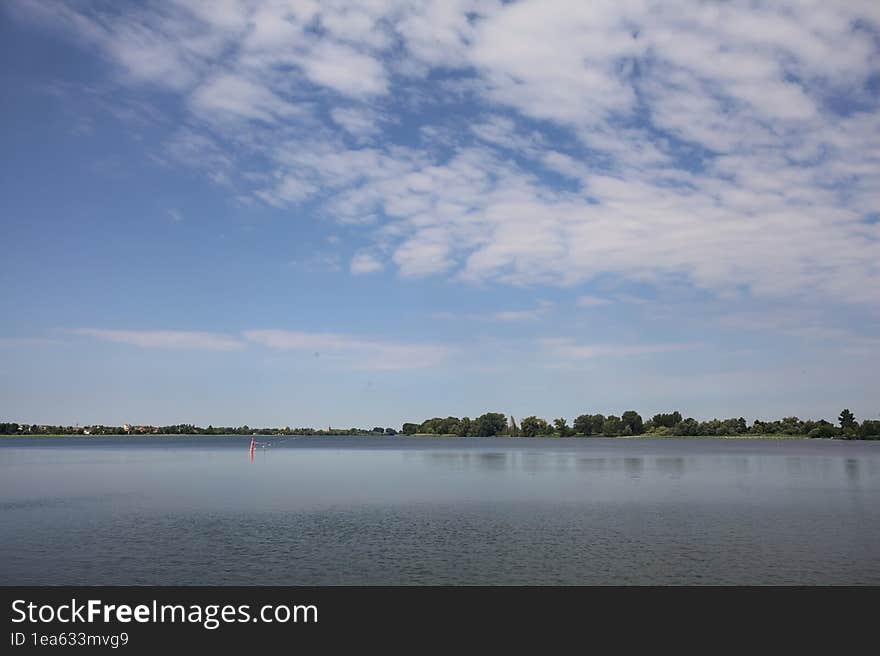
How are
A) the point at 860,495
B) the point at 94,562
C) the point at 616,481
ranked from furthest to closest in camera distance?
the point at 616,481, the point at 860,495, the point at 94,562

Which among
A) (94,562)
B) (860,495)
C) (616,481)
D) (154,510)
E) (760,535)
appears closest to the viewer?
(94,562)

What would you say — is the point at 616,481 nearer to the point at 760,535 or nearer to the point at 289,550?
the point at 760,535

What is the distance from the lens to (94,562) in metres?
34.4

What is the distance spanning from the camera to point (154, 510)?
181ft
